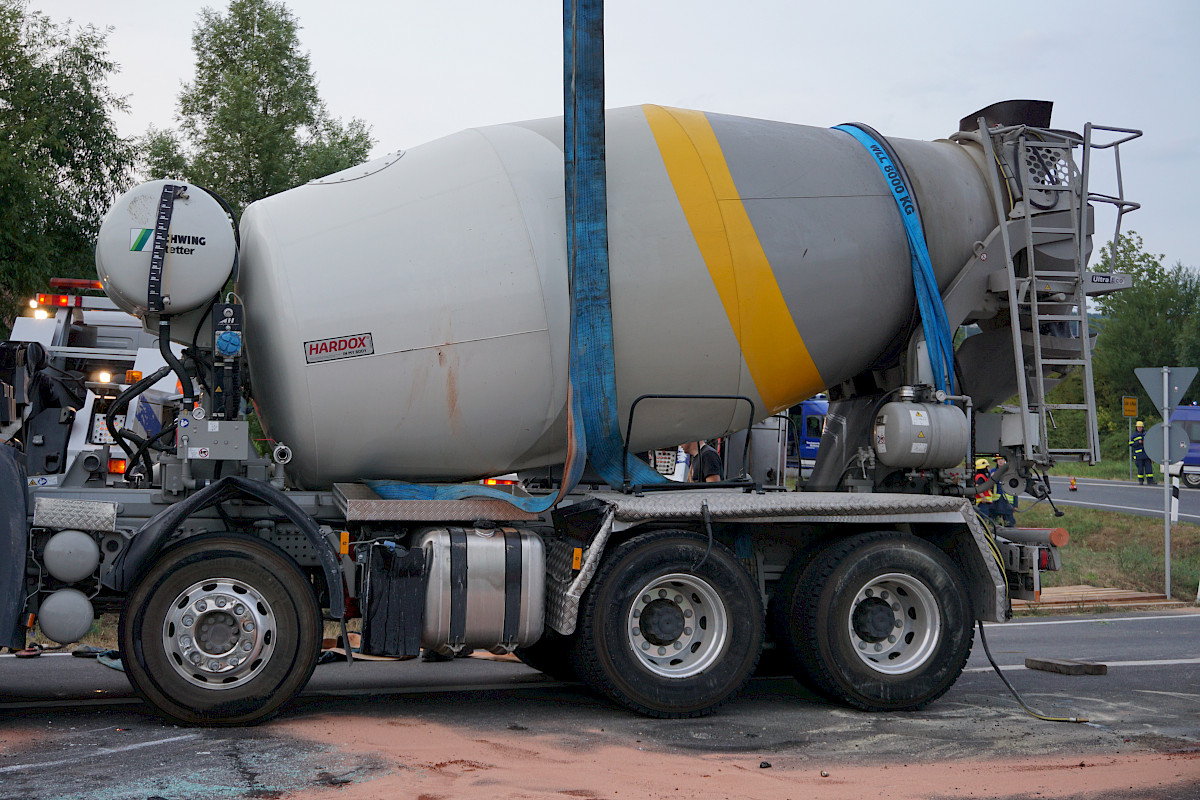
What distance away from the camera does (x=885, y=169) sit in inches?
317

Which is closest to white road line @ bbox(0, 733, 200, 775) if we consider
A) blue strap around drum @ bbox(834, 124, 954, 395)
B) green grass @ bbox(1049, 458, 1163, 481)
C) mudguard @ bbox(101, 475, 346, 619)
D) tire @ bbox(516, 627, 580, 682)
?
mudguard @ bbox(101, 475, 346, 619)

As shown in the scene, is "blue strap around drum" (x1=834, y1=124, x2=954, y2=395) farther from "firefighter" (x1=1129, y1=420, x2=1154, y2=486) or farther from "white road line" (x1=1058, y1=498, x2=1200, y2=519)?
"firefighter" (x1=1129, y1=420, x2=1154, y2=486)

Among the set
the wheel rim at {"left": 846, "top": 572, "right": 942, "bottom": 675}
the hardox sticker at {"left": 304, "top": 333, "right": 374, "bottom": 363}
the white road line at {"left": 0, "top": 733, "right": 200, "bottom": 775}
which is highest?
the hardox sticker at {"left": 304, "top": 333, "right": 374, "bottom": 363}

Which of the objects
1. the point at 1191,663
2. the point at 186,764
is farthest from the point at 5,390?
the point at 1191,663

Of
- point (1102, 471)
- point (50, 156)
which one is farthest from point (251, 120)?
point (1102, 471)

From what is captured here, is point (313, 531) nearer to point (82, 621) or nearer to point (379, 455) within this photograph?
point (379, 455)

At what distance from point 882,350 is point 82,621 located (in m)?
5.39

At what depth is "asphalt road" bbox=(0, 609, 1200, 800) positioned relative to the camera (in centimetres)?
528

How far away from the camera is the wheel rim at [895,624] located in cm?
730

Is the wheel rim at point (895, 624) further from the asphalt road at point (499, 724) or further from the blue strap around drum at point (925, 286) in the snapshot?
the blue strap around drum at point (925, 286)

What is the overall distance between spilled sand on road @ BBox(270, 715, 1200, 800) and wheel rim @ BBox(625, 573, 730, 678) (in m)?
0.90

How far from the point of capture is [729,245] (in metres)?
7.35

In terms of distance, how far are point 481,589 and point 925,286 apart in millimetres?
3655

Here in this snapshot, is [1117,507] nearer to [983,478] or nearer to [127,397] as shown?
[983,478]
